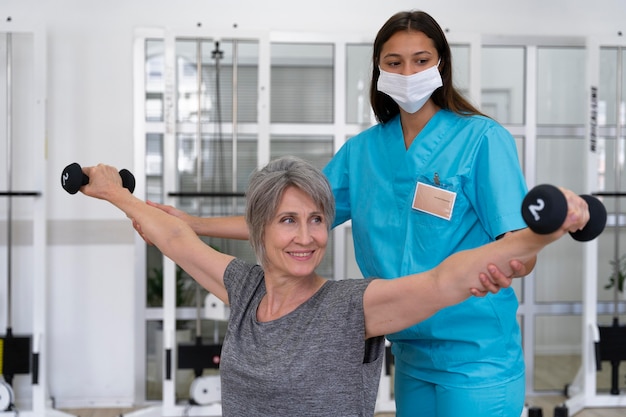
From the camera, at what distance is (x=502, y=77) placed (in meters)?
3.95


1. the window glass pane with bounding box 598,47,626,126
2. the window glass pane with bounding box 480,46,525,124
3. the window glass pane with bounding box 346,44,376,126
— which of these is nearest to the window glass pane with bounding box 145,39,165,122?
the window glass pane with bounding box 346,44,376,126

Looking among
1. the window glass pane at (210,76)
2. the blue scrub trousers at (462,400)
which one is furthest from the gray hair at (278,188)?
the window glass pane at (210,76)

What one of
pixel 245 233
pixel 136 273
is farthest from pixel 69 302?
pixel 245 233

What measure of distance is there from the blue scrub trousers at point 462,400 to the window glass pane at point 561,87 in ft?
8.99

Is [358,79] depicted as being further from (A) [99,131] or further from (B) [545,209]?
(B) [545,209]

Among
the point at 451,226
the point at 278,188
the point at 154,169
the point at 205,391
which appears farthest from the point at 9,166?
the point at 451,226

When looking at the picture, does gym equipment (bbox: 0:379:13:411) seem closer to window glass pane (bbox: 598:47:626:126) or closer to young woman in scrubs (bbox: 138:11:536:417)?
young woman in scrubs (bbox: 138:11:536:417)

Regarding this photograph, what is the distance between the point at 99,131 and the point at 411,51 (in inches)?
98.4

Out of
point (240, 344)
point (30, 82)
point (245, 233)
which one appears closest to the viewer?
point (240, 344)

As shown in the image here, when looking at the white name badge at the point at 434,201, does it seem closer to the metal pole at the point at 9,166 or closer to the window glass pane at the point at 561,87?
the metal pole at the point at 9,166

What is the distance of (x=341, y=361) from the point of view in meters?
1.33

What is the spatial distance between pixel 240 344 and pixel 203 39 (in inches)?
92.1

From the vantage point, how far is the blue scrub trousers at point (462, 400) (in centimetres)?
147

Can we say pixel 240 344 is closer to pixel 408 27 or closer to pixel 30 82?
pixel 408 27
